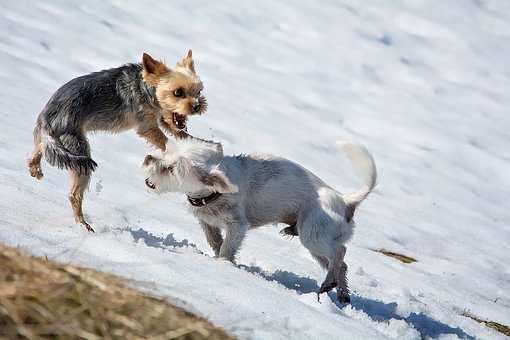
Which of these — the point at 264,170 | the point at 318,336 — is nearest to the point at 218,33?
the point at 264,170

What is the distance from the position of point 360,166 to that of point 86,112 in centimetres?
247

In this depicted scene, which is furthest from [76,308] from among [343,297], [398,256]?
[398,256]

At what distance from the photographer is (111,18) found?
17.8 meters

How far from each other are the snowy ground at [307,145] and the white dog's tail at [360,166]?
33.7 inches

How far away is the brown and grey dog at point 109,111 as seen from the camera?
5.71m

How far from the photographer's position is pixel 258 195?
19.6 ft

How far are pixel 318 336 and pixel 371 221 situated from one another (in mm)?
6125

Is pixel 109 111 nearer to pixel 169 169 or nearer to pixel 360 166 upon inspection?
pixel 169 169

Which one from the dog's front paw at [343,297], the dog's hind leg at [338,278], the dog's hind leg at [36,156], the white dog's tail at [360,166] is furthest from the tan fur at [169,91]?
the dog's front paw at [343,297]

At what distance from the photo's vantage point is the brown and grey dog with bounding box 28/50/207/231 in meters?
5.71

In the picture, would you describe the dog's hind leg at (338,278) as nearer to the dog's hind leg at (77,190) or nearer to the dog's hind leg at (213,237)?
the dog's hind leg at (213,237)

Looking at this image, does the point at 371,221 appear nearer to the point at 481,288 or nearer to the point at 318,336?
the point at 481,288

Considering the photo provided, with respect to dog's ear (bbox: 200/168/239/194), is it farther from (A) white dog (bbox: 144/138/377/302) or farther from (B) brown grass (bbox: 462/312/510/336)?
(B) brown grass (bbox: 462/312/510/336)

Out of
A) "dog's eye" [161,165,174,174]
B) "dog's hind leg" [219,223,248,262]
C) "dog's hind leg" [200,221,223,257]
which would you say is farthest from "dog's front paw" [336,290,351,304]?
"dog's eye" [161,165,174,174]
